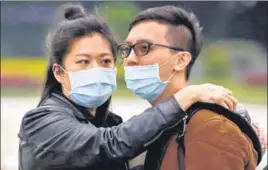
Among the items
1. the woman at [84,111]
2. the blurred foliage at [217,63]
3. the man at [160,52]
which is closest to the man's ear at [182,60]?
the man at [160,52]

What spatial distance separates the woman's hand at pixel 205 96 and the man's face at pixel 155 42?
0.17 metres

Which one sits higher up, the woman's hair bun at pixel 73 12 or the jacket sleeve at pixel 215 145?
the woman's hair bun at pixel 73 12

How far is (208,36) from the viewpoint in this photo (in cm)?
680

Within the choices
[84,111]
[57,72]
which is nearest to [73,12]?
[57,72]

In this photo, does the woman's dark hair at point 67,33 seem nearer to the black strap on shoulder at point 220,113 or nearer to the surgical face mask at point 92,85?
the surgical face mask at point 92,85

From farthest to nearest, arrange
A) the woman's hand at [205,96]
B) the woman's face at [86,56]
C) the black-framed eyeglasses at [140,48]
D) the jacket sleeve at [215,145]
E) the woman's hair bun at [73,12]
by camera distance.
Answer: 1. the woman's hair bun at [73,12]
2. the woman's face at [86,56]
3. the black-framed eyeglasses at [140,48]
4. the woman's hand at [205,96]
5. the jacket sleeve at [215,145]

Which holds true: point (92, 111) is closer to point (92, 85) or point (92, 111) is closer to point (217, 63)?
point (92, 85)

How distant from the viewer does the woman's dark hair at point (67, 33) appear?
82.2 inches

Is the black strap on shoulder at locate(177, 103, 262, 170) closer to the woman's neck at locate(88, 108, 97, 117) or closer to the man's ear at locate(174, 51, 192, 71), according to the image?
the man's ear at locate(174, 51, 192, 71)

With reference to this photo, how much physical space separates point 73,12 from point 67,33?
144mm

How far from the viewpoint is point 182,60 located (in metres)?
1.97

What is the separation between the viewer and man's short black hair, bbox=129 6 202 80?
1.96 m

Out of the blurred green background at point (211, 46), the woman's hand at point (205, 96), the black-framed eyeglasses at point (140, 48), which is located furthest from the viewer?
the blurred green background at point (211, 46)

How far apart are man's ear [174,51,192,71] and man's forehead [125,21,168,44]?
90 millimetres
